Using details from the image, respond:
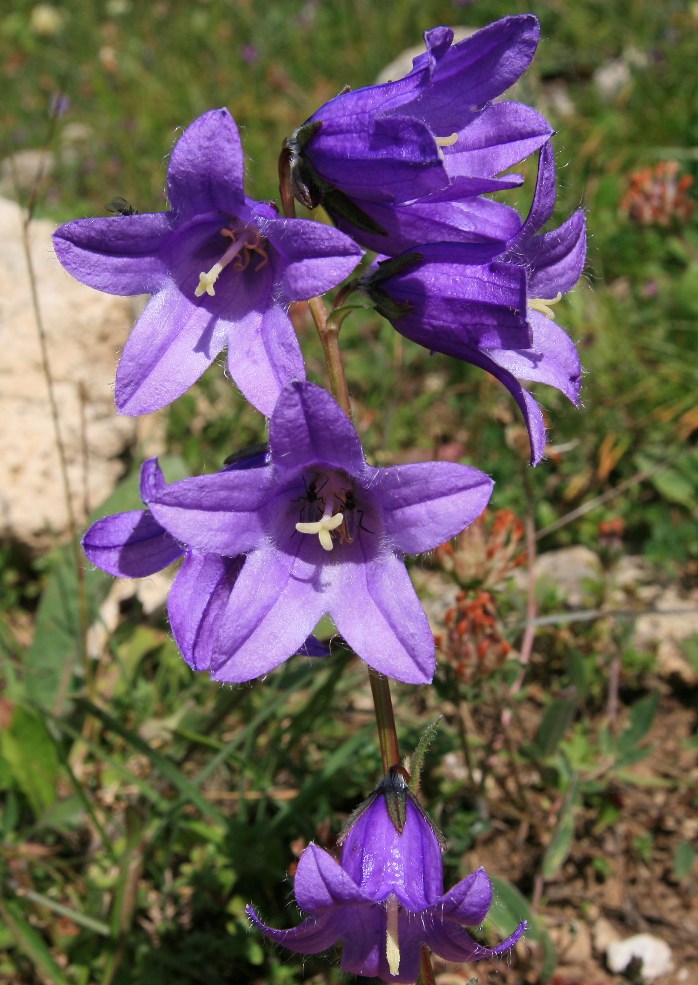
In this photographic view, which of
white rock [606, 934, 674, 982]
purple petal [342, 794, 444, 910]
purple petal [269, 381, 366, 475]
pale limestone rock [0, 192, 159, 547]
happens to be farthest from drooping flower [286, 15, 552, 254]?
pale limestone rock [0, 192, 159, 547]

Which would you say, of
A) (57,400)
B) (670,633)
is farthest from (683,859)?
(57,400)

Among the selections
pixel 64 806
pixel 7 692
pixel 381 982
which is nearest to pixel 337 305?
pixel 381 982

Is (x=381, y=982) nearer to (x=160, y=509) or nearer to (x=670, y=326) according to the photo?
(x=160, y=509)

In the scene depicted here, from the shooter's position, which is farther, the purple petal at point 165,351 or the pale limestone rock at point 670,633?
the pale limestone rock at point 670,633

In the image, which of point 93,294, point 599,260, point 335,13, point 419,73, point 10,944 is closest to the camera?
point 419,73

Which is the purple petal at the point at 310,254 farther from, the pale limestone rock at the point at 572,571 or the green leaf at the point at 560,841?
the pale limestone rock at the point at 572,571

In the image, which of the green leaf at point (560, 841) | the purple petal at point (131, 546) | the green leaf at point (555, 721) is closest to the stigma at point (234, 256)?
the purple petal at point (131, 546)

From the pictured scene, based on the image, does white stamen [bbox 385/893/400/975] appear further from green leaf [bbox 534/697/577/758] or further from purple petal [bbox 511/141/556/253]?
purple petal [bbox 511/141/556/253]
